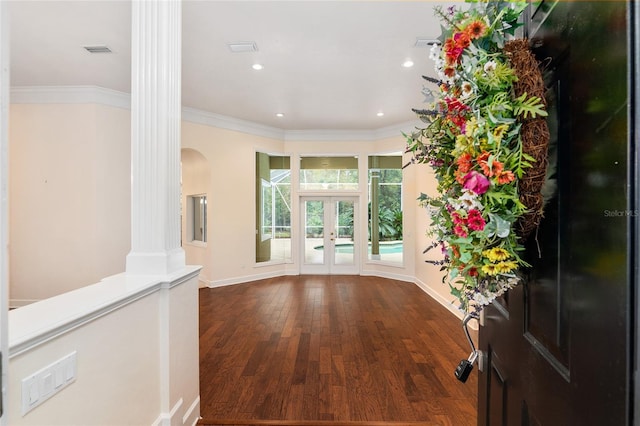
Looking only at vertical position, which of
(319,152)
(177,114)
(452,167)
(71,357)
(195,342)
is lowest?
(195,342)

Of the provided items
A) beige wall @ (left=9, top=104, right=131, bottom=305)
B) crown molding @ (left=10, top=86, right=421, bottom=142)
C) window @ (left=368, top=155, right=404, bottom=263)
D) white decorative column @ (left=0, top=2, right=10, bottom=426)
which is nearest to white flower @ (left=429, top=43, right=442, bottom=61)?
white decorative column @ (left=0, top=2, right=10, bottom=426)

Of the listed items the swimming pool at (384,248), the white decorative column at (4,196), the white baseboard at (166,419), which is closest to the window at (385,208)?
the swimming pool at (384,248)

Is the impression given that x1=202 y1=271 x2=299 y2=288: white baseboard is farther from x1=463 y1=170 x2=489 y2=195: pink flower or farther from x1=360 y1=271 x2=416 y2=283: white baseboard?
x1=463 y1=170 x2=489 y2=195: pink flower

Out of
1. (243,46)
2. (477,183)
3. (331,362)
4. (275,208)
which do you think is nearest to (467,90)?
(477,183)

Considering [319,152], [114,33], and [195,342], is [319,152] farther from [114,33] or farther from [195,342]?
[195,342]

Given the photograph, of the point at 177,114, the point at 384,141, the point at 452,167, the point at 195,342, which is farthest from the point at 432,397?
the point at 384,141

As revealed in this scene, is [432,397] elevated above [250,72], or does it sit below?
below

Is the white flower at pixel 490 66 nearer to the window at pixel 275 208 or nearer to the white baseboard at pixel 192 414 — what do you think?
the white baseboard at pixel 192 414

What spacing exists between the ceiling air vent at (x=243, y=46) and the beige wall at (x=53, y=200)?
2670 mm

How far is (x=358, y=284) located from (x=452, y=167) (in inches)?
205

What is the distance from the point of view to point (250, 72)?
3873 mm

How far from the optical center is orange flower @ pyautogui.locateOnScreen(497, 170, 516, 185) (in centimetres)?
75

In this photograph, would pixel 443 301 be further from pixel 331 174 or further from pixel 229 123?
pixel 229 123

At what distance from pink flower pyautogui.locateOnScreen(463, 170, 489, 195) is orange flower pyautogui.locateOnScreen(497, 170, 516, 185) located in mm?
30
